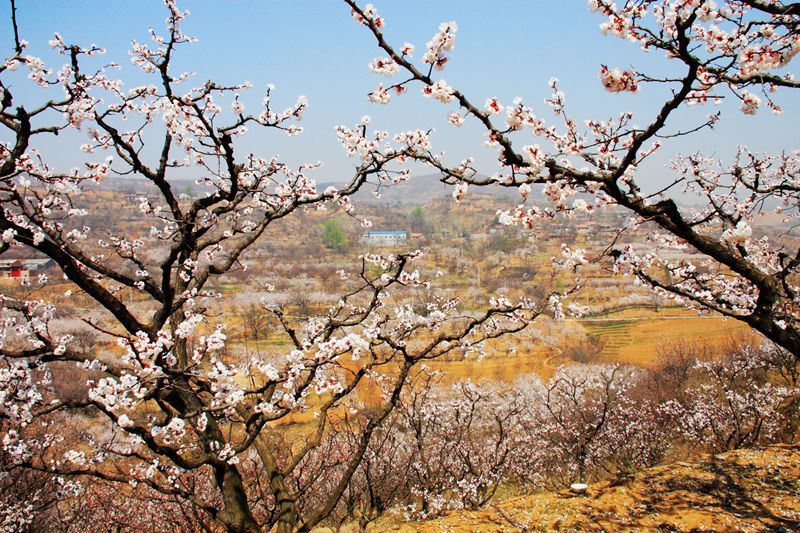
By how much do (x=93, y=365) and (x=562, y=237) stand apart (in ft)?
281

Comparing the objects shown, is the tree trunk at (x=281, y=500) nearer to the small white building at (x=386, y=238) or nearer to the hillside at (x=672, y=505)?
the hillside at (x=672, y=505)

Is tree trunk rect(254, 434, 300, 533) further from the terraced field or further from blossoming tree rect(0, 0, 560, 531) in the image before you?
the terraced field

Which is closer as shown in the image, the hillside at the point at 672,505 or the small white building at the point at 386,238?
the hillside at the point at 672,505

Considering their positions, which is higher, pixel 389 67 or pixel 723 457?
pixel 389 67

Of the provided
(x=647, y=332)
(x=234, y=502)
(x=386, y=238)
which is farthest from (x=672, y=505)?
(x=386, y=238)

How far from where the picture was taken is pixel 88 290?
400cm

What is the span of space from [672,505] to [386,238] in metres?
87.6

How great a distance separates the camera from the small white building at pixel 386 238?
89.0 metres

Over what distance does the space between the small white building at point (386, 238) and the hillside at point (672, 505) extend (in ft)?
266

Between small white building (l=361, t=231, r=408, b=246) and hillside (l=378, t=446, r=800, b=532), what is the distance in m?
81.0

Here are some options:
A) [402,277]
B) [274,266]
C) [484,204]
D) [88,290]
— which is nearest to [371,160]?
[402,277]

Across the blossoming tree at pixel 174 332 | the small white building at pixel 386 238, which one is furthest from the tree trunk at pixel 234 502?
the small white building at pixel 386 238

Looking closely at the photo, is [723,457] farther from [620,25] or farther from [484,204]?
[484,204]

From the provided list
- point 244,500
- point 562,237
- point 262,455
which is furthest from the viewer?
point 562,237
